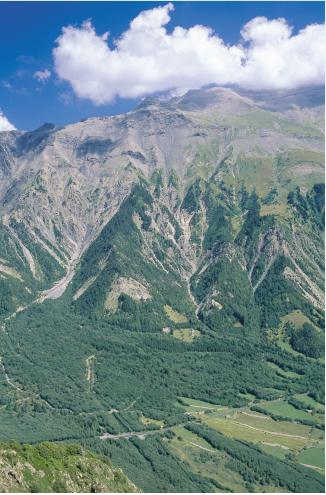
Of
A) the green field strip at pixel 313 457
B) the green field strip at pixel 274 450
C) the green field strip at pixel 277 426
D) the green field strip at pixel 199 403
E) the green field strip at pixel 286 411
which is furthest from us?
the green field strip at pixel 199 403

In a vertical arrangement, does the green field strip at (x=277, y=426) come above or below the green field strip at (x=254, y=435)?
above

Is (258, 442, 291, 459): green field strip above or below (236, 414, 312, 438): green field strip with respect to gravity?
below

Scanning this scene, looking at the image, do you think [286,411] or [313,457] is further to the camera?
[286,411]

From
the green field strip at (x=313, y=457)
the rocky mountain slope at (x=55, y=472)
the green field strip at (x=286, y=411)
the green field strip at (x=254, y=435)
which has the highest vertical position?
the rocky mountain slope at (x=55, y=472)

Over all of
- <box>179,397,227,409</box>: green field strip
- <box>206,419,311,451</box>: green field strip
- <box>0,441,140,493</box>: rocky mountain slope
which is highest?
<box>0,441,140,493</box>: rocky mountain slope

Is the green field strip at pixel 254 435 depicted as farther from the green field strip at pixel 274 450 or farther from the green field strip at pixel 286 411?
the green field strip at pixel 286 411

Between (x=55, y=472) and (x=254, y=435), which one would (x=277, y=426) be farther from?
(x=55, y=472)

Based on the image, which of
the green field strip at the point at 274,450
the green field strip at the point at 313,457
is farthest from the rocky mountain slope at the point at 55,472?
the green field strip at the point at 313,457

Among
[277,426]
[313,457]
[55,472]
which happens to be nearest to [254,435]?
[277,426]

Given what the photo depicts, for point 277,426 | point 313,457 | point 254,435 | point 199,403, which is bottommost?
point 313,457

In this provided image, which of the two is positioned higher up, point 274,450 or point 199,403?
point 199,403

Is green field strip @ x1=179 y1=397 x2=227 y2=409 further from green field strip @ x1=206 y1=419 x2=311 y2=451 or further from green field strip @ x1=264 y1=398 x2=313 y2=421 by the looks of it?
green field strip @ x1=264 y1=398 x2=313 y2=421

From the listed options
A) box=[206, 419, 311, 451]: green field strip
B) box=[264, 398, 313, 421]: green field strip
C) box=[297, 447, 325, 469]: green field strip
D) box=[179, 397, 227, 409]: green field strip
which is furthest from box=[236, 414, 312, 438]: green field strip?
box=[179, 397, 227, 409]: green field strip
